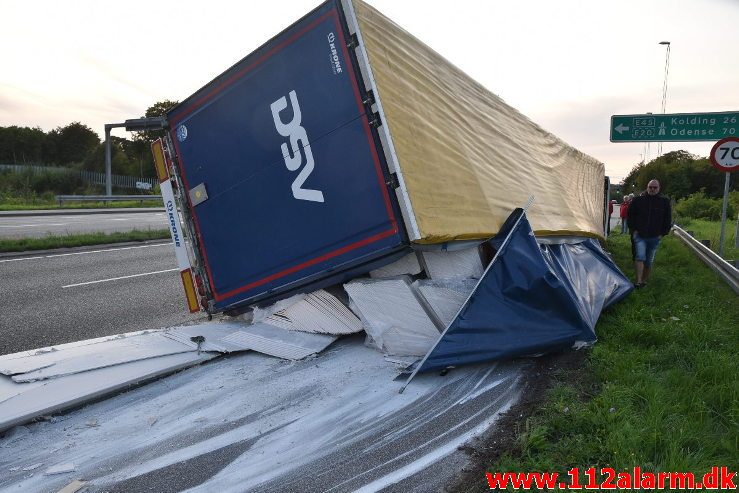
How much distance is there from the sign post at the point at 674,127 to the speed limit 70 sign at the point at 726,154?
3.14 meters

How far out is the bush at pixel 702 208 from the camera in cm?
2773

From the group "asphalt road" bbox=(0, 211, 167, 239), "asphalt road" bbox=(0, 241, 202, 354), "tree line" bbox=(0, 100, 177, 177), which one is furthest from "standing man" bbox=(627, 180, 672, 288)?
"tree line" bbox=(0, 100, 177, 177)

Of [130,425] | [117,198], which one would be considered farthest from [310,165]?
[117,198]

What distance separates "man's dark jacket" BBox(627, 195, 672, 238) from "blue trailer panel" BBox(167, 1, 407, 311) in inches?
203

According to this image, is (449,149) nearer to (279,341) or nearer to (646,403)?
(279,341)

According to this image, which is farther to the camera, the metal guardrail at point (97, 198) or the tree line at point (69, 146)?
the tree line at point (69, 146)

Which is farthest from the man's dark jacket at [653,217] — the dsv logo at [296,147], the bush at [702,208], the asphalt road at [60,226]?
the bush at [702,208]

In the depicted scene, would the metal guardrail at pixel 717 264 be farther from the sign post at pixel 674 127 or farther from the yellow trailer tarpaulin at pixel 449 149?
the sign post at pixel 674 127

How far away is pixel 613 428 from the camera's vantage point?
294cm

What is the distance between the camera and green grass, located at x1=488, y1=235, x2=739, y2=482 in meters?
2.73

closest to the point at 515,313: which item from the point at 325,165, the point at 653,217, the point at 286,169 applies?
the point at 325,165

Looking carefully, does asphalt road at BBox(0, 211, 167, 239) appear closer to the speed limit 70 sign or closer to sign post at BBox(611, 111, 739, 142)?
sign post at BBox(611, 111, 739, 142)

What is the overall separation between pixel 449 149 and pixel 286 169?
1472 millimetres

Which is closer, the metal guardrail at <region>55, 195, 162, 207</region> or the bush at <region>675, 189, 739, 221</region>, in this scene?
the metal guardrail at <region>55, 195, 162, 207</region>
